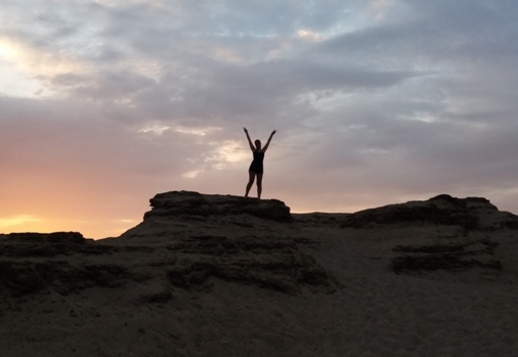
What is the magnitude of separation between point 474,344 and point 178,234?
7232mm

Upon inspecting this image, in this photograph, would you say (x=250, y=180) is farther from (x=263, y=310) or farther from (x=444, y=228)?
(x=444, y=228)

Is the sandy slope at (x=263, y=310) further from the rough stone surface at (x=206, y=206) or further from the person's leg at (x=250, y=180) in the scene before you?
the person's leg at (x=250, y=180)

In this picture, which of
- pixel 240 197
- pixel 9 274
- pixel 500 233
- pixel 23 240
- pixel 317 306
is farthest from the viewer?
pixel 500 233

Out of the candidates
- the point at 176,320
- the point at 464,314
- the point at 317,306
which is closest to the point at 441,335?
the point at 464,314

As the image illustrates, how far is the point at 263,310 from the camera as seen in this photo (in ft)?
43.0

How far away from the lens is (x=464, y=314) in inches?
597

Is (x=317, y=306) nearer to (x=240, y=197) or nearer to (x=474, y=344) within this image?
(x=474, y=344)

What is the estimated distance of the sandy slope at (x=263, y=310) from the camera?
34.8 feet

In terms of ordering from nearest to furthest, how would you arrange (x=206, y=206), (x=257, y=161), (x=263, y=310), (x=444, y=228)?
(x=263, y=310), (x=206, y=206), (x=257, y=161), (x=444, y=228)

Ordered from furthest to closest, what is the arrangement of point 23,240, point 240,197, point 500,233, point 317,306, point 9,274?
point 500,233 → point 240,197 → point 317,306 → point 23,240 → point 9,274

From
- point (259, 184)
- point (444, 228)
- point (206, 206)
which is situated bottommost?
point (444, 228)

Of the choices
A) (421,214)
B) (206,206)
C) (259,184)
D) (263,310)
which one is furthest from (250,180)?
(421,214)

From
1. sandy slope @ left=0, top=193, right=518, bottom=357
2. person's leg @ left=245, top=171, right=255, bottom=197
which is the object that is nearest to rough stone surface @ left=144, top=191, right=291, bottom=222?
sandy slope @ left=0, top=193, right=518, bottom=357

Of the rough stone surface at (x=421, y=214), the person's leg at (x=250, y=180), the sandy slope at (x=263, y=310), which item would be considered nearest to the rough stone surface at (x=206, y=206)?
the sandy slope at (x=263, y=310)
